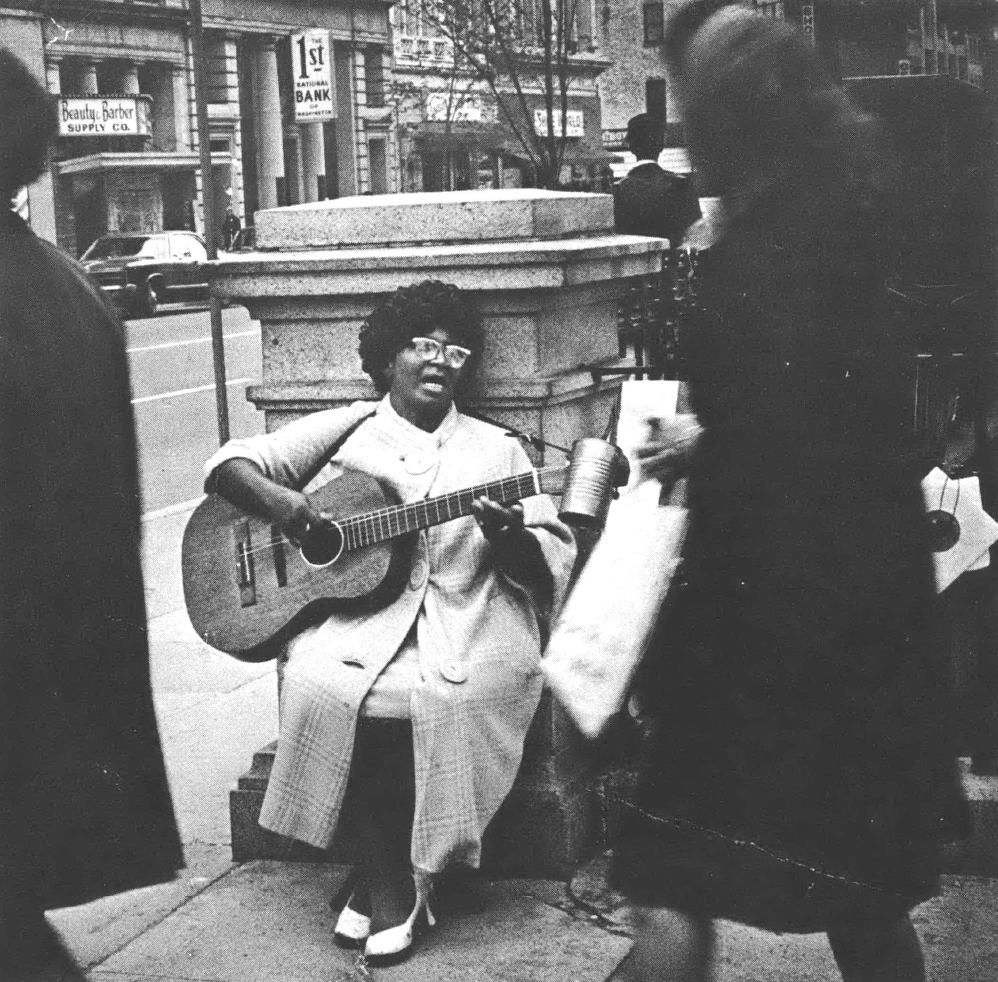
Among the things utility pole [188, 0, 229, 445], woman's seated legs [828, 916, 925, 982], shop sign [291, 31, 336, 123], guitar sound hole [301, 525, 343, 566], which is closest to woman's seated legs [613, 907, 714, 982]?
woman's seated legs [828, 916, 925, 982]

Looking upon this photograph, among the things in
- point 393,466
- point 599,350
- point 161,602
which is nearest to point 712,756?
point 393,466

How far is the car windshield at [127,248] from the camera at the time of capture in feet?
99.7

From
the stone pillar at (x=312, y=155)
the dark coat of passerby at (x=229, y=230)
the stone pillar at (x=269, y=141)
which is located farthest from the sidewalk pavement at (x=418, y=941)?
the stone pillar at (x=312, y=155)

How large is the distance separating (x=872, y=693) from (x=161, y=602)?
18.0 ft

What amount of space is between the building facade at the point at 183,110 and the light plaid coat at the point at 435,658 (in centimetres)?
2589

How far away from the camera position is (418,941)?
153 inches

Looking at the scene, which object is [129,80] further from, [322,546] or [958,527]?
[958,527]

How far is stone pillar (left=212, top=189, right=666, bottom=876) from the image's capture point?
13.9 ft

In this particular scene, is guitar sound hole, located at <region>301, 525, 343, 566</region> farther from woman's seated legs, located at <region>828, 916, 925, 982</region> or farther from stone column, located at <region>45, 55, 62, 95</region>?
stone column, located at <region>45, 55, 62, 95</region>

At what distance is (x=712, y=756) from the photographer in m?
2.76

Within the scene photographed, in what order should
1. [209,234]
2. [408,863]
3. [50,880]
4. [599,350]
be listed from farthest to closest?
[209,234], [599,350], [408,863], [50,880]

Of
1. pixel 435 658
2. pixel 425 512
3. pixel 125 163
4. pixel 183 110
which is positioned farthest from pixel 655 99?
pixel 183 110

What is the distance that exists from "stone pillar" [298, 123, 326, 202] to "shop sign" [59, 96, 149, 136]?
35.7 ft

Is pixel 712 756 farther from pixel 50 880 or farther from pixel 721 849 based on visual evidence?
pixel 50 880
